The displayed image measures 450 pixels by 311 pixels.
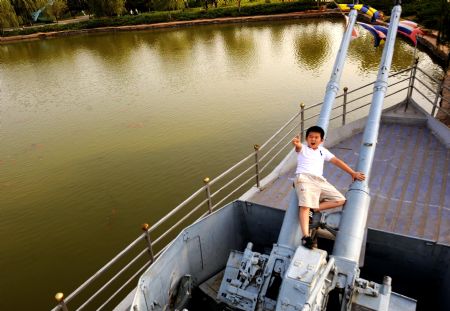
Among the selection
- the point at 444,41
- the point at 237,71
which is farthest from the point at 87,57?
the point at 444,41

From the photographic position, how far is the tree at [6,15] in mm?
43750

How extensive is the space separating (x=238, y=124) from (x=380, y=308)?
1051 centimetres

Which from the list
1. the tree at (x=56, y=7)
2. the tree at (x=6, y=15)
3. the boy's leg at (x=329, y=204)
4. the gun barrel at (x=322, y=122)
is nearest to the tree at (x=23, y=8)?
the tree at (x=56, y=7)

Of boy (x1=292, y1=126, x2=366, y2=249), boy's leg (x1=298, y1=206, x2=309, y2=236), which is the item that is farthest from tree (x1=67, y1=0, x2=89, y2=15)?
boy's leg (x1=298, y1=206, x2=309, y2=236)

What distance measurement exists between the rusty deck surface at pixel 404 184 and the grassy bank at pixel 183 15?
3830 centimetres

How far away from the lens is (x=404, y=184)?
6008 millimetres

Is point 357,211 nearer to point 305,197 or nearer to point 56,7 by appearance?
point 305,197

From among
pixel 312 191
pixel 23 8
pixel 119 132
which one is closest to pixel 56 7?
pixel 23 8

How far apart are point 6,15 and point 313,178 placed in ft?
172

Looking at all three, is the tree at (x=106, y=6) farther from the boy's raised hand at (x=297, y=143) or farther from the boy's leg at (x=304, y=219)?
the boy's leg at (x=304, y=219)

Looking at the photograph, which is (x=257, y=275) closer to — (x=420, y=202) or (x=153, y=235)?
(x=420, y=202)

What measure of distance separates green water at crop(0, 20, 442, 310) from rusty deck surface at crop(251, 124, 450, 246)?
4.08 meters

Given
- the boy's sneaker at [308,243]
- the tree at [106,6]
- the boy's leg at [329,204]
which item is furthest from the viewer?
the tree at [106,6]

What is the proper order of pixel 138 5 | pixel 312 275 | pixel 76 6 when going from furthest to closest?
pixel 76 6 < pixel 138 5 < pixel 312 275
